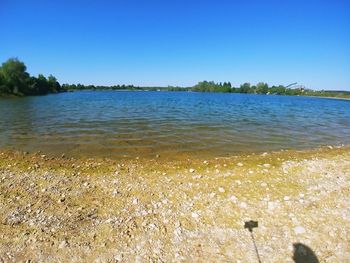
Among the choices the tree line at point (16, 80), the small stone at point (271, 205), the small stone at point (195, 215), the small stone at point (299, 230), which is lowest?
the small stone at point (195, 215)

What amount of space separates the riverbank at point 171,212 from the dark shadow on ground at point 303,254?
0.11 m

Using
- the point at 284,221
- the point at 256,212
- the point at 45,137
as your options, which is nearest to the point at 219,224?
the point at 256,212

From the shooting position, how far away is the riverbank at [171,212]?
199 inches

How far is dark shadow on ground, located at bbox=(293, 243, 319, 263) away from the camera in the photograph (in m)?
4.80

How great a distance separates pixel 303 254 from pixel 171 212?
338 centimetres

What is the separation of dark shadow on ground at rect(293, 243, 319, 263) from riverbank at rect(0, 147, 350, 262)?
11 centimetres

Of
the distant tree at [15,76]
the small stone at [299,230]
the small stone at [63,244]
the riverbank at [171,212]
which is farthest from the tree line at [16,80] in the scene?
the small stone at [299,230]

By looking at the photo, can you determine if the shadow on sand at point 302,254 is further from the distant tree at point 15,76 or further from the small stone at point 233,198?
the distant tree at point 15,76

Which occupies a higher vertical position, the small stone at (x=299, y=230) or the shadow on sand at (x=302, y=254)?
the small stone at (x=299, y=230)

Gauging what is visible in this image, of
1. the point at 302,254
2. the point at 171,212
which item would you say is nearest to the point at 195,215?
the point at 171,212

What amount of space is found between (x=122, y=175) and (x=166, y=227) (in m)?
4.21

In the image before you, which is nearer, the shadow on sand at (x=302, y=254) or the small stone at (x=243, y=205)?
the shadow on sand at (x=302, y=254)

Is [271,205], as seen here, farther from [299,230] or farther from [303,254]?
[303,254]

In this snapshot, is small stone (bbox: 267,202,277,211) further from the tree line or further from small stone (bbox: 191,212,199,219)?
the tree line
